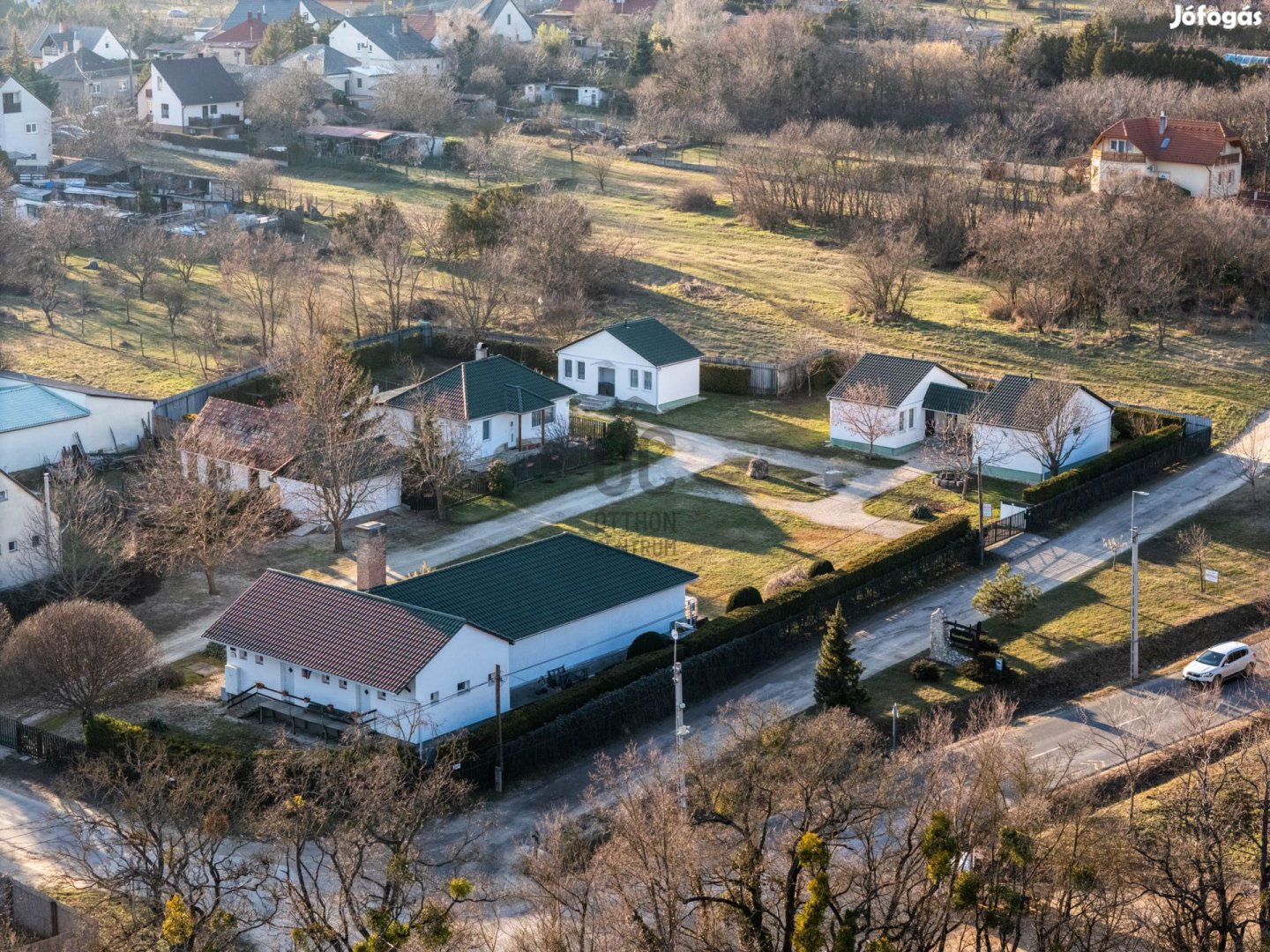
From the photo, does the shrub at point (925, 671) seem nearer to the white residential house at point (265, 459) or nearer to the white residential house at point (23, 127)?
the white residential house at point (265, 459)

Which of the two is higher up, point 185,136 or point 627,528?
point 185,136

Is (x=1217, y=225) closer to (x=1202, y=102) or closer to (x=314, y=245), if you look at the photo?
(x=1202, y=102)

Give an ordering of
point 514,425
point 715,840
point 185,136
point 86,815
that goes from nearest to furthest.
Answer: point 715,840, point 86,815, point 514,425, point 185,136

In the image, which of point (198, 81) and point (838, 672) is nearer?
point (838, 672)

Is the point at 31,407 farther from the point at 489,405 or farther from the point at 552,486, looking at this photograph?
the point at 552,486

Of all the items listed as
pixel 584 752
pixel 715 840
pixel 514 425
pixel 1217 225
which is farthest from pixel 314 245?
pixel 715 840

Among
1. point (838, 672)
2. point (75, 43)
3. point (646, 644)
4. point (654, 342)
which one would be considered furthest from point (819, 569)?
point (75, 43)
